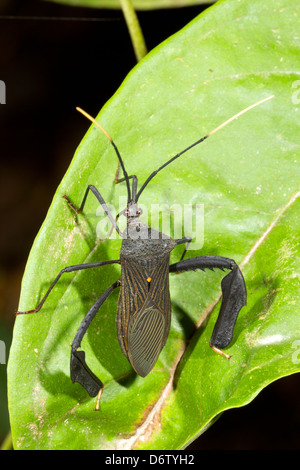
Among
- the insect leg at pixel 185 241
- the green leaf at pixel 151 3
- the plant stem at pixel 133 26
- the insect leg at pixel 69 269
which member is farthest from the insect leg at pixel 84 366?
the green leaf at pixel 151 3

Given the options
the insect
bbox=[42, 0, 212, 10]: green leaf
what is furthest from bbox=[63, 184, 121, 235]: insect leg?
bbox=[42, 0, 212, 10]: green leaf

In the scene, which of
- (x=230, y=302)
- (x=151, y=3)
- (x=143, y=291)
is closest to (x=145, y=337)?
(x=143, y=291)

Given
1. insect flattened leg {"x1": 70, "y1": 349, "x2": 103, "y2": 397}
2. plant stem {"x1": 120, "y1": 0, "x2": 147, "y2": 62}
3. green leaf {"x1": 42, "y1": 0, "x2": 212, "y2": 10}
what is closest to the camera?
insect flattened leg {"x1": 70, "y1": 349, "x2": 103, "y2": 397}

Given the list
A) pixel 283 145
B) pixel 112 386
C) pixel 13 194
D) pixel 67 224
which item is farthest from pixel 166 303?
pixel 13 194

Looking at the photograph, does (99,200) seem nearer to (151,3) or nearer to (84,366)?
(84,366)

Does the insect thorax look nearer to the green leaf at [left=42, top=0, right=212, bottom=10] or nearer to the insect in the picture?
the insect
